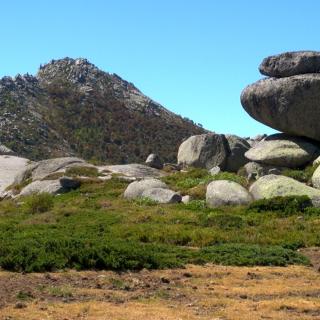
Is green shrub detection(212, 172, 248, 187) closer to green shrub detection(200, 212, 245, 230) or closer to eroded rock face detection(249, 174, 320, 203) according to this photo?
eroded rock face detection(249, 174, 320, 203)

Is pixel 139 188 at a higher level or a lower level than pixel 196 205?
higher

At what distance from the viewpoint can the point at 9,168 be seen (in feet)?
218

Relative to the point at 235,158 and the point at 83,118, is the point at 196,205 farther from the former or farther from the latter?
the point at 83,118

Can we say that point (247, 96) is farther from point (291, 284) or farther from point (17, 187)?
point (291, 284)

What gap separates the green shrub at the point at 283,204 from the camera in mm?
29344

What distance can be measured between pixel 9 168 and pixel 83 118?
58.1 m

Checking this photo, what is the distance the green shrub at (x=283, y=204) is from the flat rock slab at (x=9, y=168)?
1227 inches

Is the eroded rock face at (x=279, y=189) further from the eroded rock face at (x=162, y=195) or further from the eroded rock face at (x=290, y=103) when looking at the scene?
the eroded rock face at (x=290, y=103)

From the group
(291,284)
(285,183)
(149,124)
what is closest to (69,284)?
(291,284)

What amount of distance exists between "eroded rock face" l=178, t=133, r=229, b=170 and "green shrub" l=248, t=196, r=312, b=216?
741 inches

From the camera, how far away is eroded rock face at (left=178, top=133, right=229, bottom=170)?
49031 mm

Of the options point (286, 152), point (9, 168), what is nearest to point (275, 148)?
point (286, 152)

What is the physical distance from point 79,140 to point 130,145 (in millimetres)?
9707

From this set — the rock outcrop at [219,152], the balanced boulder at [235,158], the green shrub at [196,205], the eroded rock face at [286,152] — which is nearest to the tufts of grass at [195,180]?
the green shrub at [196,205]
